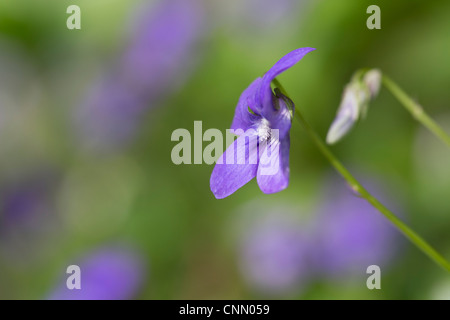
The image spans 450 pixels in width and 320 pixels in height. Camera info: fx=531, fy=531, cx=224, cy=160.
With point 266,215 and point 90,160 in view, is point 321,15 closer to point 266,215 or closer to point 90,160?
point 266,215

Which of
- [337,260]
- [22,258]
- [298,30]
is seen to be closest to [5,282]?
[22,258]

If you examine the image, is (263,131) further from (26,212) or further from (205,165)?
(26,212)

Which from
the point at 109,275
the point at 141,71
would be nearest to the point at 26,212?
the point at 109,275

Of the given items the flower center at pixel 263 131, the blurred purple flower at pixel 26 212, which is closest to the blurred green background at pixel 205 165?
the blurred purple flower at pixel 26 212

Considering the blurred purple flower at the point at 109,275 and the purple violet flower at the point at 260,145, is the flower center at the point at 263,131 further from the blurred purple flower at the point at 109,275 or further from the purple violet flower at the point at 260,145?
the blurred purple flower at the point at 109,275

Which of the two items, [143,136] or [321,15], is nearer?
[321,15]
